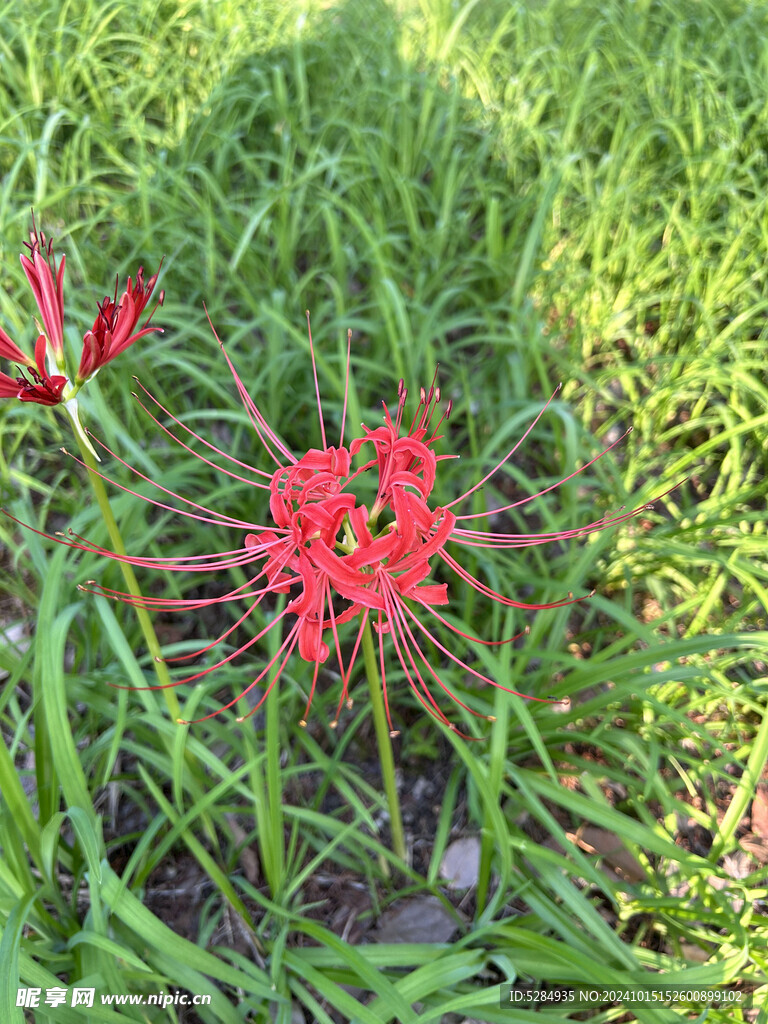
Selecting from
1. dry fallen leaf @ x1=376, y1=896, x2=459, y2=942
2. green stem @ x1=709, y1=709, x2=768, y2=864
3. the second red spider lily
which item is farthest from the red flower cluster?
green stem @ x1=709, y1=709, x2=768, y2=864

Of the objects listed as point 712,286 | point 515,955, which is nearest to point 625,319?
point 712,286

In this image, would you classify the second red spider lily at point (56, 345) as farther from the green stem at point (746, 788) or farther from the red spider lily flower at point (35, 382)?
the green stem at point (746, 788)

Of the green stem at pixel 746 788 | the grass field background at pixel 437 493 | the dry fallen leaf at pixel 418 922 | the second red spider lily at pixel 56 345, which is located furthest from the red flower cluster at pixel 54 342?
the green stem at pixel 746 788

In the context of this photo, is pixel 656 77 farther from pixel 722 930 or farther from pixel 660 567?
pixel 722 930

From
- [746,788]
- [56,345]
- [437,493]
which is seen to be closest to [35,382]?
[56,345]

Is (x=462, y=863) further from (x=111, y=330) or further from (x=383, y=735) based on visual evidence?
(x=111, y=330)

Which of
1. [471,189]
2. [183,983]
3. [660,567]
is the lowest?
[183,983]
